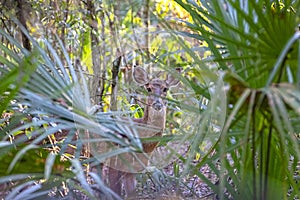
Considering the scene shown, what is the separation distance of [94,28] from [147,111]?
4.23 feet

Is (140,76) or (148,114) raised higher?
(140,76)

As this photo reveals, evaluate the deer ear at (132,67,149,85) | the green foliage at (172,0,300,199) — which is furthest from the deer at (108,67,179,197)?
the green foliage at (172,0,300,199)

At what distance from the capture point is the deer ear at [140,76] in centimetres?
197

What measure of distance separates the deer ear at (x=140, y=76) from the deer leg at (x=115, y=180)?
0.36 metres

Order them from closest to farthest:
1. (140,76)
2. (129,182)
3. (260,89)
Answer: (260,89)
(129,182)
(140,76)

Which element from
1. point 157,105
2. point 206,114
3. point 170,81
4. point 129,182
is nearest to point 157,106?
point 157,105

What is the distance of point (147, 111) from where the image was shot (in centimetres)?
195

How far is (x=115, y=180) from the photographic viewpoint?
1.92 m

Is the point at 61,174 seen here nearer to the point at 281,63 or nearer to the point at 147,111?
the point at 281,63

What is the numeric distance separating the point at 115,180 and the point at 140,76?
0.42m

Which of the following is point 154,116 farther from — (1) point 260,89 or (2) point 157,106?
(1) point 260,89

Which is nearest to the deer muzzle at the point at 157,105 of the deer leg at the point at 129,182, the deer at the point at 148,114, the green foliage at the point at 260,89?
the deer at the point at 148,114

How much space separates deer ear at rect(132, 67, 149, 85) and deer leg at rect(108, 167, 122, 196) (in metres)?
0.36

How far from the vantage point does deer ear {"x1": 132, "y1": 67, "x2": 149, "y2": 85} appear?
6.47 feet
